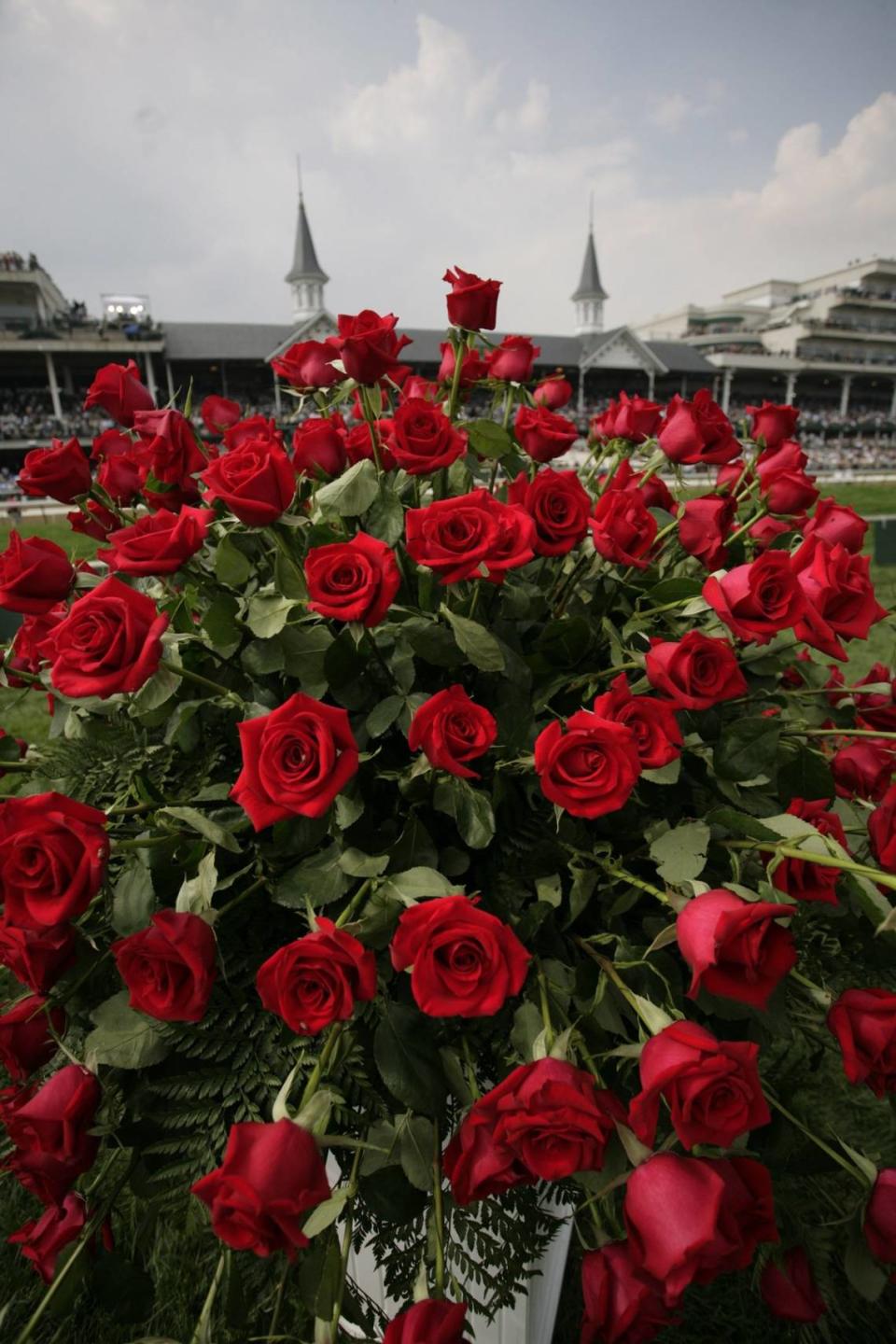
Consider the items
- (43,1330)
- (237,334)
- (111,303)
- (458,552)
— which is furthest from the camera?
(111,303)

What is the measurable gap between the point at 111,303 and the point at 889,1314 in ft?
111

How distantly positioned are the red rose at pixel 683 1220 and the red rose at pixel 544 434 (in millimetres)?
698

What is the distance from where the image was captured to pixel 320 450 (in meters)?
0.82

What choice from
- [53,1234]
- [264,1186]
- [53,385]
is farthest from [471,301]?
[53,385]

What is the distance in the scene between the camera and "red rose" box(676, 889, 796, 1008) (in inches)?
18.7

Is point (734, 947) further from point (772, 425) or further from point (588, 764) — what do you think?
point (772, 425)

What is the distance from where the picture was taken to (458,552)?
61cm

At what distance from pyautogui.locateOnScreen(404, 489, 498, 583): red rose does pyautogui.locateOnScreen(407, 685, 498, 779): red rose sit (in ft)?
0.34

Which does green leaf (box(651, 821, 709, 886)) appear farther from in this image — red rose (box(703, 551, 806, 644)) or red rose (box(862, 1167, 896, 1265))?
red rose (box(862, 1167, 896, 1265))

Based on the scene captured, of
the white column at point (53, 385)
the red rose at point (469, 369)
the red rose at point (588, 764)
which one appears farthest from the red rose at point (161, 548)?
the white column at point (53, 385)

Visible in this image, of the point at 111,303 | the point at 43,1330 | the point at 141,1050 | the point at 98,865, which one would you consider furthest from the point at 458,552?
the point at 111,303

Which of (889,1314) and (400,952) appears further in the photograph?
(889,1314)

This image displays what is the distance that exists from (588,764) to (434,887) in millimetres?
149

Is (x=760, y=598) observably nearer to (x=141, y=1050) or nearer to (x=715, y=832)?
(x=715, y=832)
